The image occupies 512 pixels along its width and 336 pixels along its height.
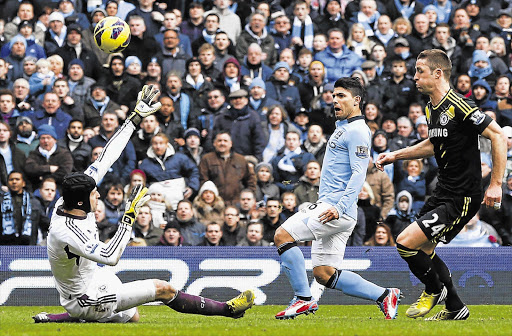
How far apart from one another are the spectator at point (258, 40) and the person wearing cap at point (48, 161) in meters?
4.84

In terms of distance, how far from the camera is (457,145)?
9320mm

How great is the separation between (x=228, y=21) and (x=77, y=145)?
490 cm

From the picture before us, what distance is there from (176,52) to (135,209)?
388 inches

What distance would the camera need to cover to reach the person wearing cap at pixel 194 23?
19.0 metres

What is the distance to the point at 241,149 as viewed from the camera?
651 inches

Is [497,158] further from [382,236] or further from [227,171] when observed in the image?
[227,171]

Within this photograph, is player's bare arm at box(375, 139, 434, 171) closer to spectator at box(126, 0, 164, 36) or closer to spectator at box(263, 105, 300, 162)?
spectator at box(263, 105, 300, 162)

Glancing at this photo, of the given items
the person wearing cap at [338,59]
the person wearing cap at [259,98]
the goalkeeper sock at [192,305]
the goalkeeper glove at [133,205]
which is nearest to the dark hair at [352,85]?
the goalkeeper glove at [133,205]

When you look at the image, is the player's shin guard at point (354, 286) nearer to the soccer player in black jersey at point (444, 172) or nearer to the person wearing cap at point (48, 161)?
the soccer player in black jersey at point (444, 172)

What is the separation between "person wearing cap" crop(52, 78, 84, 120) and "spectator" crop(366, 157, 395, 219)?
537 centimetres

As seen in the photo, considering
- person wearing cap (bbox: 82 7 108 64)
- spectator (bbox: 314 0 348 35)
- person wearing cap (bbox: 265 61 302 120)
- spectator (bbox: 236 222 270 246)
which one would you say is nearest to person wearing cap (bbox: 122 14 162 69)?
person wearing cap (bbox: 82 7 108 64)

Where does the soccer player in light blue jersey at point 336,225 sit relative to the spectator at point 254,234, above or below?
above

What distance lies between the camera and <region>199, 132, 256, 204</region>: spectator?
15.7m

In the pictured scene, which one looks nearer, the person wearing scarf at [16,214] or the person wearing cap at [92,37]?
the person wearing scarf at [16,214]
